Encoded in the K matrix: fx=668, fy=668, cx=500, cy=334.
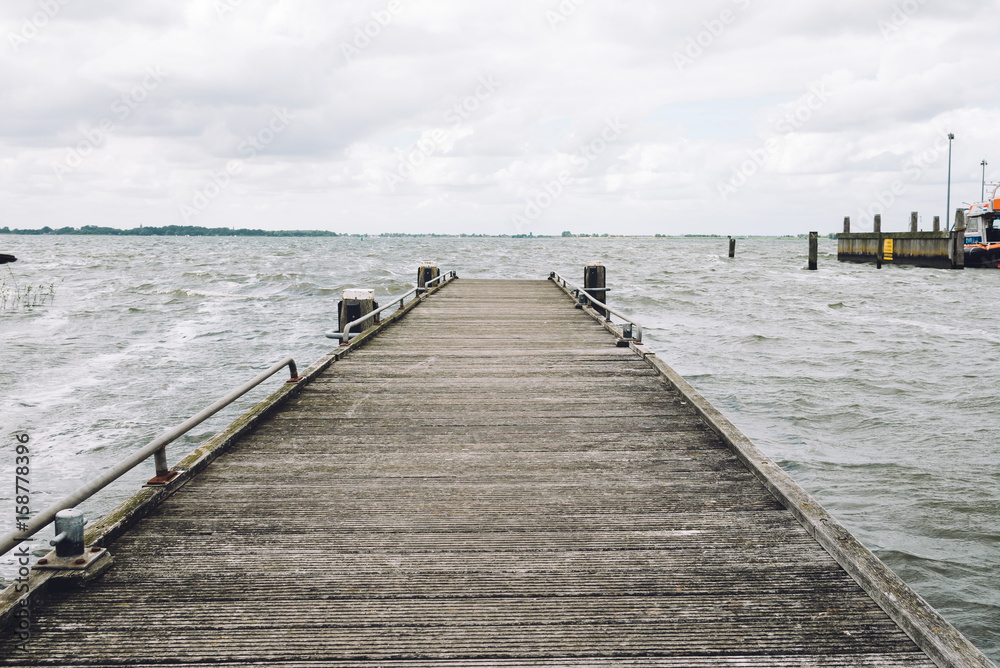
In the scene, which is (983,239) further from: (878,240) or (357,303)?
(357,303)

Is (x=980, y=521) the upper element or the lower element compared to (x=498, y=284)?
lower

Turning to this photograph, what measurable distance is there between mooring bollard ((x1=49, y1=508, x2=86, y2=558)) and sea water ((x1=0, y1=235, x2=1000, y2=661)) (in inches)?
131

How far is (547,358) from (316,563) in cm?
579

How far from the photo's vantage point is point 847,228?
55188mm

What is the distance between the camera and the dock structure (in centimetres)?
277

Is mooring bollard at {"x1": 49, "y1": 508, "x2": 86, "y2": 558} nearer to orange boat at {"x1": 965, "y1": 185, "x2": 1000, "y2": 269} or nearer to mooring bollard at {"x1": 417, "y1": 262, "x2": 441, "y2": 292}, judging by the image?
mooring bollard at {"x1": 417, "y1": 262, "x2": 441, "y2": 292}

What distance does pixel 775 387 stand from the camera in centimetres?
1265

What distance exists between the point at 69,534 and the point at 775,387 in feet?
39.1

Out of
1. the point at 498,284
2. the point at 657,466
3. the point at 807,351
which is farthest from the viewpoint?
the point at 498,284

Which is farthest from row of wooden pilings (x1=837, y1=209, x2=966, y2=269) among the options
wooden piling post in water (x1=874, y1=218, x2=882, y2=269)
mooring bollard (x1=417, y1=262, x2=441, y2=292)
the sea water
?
mooring bollard (x1=417, y1=262, x2=441, y2=292)

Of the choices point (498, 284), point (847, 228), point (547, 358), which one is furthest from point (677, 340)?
point (847, 228)

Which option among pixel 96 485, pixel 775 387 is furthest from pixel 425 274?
pixel 96 485

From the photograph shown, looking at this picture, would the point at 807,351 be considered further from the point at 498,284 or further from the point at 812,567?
the point at 812,567

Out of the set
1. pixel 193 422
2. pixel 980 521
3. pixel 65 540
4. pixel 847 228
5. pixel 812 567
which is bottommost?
pixel 980 521
